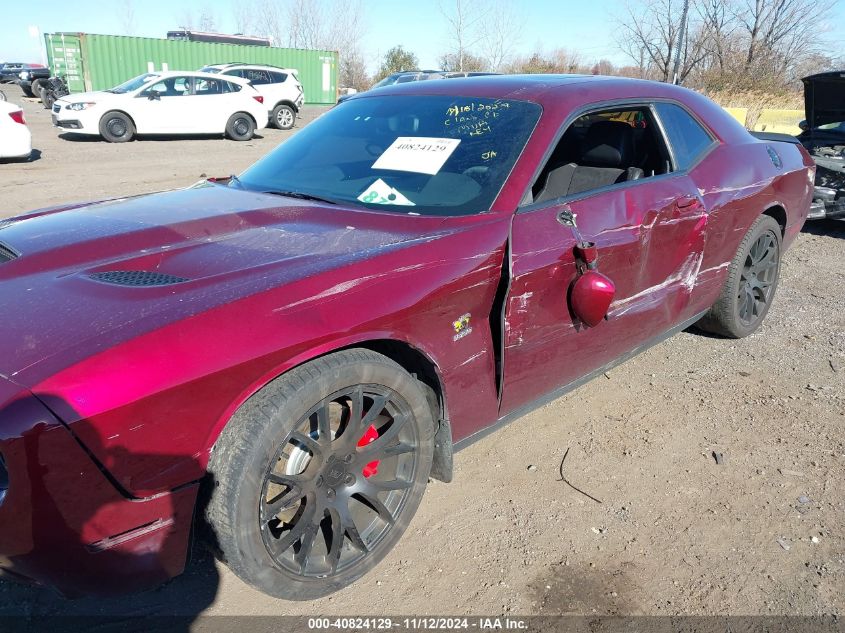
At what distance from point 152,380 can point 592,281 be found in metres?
1.72

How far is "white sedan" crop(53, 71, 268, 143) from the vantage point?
13953 mm

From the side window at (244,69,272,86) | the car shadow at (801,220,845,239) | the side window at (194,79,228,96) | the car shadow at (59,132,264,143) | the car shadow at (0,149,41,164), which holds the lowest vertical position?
the car shadow at (801,220,845,239)

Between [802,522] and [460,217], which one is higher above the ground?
[460,217]

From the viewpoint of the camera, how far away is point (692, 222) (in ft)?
11.0

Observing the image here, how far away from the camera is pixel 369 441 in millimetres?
2252

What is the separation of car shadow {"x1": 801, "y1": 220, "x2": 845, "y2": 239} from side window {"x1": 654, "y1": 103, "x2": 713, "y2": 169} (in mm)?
4975

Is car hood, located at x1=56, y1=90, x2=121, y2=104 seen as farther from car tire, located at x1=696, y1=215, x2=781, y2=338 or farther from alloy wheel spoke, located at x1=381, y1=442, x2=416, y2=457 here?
alloy wheel spoke, located at x1=381, y1=442, x2=416, y2=457

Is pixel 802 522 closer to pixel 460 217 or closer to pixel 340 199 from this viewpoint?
pixel 460 217

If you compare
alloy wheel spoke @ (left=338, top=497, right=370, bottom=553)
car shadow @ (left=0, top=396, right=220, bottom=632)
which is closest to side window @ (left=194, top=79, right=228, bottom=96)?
alloy wheel spoke @ (left=338, top=497, right=370, bottom=553)

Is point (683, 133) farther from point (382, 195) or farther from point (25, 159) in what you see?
point (25, 159)

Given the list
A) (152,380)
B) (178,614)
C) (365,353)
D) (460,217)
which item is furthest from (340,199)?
(178,614)

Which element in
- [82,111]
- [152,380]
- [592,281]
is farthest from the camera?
[82,111]

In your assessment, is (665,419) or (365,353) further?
(665,419)

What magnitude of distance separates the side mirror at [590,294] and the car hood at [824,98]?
220 inches
